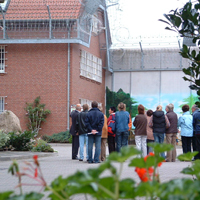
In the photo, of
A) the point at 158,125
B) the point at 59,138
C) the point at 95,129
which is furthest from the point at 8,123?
the point at 158,125

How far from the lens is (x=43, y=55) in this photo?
3036cm

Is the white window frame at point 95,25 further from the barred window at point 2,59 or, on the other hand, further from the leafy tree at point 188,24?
the leafy tree at point 188,24

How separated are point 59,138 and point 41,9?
27.3 ft

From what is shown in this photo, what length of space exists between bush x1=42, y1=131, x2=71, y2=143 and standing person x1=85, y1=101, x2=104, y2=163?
44.1 feet

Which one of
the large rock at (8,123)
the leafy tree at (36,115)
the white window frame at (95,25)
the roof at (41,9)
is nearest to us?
the large rock at (8,123)

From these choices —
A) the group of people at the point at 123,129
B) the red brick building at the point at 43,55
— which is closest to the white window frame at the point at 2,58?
the red brick building at the point at 43,55

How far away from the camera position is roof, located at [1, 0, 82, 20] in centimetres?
3002

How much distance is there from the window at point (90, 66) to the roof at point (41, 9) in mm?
3158

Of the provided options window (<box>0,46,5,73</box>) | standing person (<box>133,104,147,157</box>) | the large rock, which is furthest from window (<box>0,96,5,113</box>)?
standing person (<box>133,104,147,157</box>)

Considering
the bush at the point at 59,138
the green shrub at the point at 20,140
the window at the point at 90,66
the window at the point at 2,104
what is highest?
the window at the point at 90,66

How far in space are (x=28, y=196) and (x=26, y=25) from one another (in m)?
28.9

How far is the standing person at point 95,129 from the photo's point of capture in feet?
48.4

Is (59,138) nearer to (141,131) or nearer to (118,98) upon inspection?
(118,98)

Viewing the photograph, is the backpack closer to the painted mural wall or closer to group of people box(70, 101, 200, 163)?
group of people box(70, 101, 200, 163)
